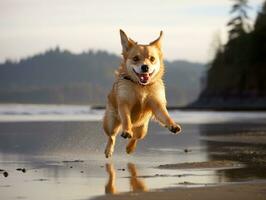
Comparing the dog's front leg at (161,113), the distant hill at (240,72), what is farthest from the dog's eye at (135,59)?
the distant hill at (240,72)

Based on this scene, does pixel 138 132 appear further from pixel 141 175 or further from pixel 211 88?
pixel 211 88

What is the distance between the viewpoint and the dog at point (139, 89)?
35.1ft

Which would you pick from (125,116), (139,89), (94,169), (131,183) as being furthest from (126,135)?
(94,169)

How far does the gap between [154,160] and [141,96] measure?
790cm

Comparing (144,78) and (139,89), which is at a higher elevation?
(144,78)

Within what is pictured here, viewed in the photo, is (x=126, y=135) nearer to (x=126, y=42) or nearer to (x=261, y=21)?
(x=126, y=42)

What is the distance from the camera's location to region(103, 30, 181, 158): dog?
1069 centimetres

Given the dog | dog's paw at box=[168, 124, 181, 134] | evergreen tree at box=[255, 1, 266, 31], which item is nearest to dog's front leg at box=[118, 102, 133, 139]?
the dog

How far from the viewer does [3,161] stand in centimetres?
1861

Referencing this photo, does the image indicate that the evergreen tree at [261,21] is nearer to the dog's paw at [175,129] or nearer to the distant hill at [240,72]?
the distant hill at [240,72]

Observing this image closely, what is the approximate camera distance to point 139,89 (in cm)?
1138

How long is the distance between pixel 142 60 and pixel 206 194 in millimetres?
2946

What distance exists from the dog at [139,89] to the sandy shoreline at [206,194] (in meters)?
0.99

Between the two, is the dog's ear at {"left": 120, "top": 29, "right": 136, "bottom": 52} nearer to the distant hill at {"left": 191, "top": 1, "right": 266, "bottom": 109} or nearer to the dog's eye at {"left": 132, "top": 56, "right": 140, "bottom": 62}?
the dog's eye at {"left": 132, "top": 56, "right": 140, "bottom": 62}
